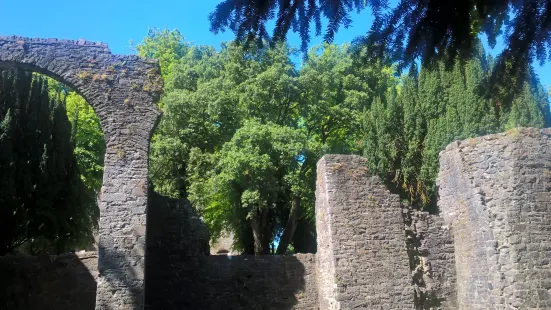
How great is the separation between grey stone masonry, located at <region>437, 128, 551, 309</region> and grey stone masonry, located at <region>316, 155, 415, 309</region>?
1.31 m

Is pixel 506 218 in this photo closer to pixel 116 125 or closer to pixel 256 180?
pixel 116 125

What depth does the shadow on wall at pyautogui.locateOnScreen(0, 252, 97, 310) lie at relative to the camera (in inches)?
466

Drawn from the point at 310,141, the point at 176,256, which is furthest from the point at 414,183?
the point at 176,256

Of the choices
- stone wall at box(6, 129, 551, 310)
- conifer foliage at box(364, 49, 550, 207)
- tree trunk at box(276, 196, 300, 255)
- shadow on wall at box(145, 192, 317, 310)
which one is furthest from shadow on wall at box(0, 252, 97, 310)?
conifer foliage at box(364, 49, 550, 207)

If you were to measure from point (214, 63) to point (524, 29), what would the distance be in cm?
2036

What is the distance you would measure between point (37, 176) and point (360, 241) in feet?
33.1

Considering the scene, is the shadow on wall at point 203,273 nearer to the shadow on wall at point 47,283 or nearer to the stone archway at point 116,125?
the shadow on wall at point 47,283

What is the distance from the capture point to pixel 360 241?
11.0 meters

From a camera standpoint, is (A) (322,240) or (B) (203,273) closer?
(A) (322,240)

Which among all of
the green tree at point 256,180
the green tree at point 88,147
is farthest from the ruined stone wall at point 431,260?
the green tree at point 88,147

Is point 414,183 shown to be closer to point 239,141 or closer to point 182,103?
point 239,141

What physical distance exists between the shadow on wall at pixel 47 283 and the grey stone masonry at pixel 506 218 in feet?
26.3

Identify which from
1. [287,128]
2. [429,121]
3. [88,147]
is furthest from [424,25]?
[88,147]

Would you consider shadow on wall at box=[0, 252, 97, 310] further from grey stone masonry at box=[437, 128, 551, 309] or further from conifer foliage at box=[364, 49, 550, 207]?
conifer foliage at box=[364, 49, 550, 207]
